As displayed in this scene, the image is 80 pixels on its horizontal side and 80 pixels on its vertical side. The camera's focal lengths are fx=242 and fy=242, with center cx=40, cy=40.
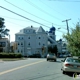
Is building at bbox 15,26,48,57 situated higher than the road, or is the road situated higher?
building at bbox 15,26,48,57

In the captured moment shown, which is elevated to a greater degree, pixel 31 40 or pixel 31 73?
pixel 31 40

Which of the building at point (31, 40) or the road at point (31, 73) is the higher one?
the building at point (31, 40)

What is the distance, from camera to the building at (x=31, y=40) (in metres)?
94.9

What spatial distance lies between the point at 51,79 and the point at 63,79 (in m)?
0.85

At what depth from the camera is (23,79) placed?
1545cm

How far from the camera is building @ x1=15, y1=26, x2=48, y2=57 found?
94.9 metres

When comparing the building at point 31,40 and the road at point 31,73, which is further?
the building at point 31,40

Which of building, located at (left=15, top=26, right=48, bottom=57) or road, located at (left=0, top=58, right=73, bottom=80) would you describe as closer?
road, located at (left=0, top=58, right=73, bottom=80)

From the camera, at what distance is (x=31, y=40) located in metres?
95.6

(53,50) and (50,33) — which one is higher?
(50,33)

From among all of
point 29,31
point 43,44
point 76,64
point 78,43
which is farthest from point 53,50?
point 76,64

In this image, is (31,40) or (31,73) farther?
(31,40)

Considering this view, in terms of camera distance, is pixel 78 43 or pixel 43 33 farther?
pixel 43 33

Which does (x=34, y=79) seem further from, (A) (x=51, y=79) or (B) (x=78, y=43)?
(B) (x=78, y=43)
